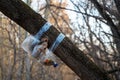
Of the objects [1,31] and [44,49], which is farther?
[1,31]

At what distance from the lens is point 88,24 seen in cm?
718

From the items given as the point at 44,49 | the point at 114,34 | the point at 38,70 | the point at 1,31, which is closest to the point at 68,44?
the point at 44,49

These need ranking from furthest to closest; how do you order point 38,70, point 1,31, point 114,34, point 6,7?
point 1,31
point 38,70
point 114,34
point 6,7

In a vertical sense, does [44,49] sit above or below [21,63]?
above

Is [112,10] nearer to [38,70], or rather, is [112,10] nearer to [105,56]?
[105,56]

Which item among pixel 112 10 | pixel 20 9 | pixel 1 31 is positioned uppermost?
pixel 20 9

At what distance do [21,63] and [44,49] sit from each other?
63.1 feet

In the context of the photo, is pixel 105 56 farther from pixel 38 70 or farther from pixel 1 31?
pixel 1 31

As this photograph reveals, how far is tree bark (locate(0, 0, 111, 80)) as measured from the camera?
4.49m

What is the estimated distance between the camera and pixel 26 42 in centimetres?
465

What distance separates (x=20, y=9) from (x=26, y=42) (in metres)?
0.39

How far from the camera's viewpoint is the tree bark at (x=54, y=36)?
14.7 feet

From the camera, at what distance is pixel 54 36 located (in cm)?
466

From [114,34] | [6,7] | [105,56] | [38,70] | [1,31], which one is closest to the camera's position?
[6,7]
